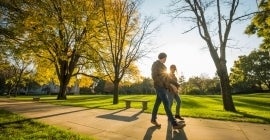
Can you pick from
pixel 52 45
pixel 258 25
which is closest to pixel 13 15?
pixel 52 45

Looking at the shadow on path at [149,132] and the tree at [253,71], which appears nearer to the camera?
the shadow on path at [149,132]

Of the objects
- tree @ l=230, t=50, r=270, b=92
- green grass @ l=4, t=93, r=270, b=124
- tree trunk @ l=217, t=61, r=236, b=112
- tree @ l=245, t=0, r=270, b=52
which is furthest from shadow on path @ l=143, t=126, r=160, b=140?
tree @ l=230, t=50, r=270, b=92

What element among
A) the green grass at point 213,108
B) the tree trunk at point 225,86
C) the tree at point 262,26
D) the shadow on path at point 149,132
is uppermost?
the tree at point 262,26

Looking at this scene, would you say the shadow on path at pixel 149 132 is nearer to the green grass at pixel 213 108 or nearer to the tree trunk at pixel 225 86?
the green grass at pixel 213 108

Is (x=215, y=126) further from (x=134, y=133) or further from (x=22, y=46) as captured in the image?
(x=22, y=46)

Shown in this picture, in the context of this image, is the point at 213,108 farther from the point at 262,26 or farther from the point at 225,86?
the point at 262,26

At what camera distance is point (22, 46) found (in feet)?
43.4

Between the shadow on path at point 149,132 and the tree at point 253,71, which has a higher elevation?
the tree at point 253,71

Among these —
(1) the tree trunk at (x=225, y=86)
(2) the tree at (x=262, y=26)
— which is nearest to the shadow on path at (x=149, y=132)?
(1) the tree trunk at (x=225, y=86)

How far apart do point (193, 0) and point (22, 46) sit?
32.2 feet

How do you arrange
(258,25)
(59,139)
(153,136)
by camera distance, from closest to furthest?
(59,139) → (153,136) → (258,25)

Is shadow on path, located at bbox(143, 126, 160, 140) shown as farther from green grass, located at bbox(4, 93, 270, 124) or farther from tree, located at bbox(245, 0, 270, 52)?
tree, located at bbox(245, 0, 270, 52)

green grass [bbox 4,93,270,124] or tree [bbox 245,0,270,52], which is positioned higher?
tree [bbox 245,0,270,52]

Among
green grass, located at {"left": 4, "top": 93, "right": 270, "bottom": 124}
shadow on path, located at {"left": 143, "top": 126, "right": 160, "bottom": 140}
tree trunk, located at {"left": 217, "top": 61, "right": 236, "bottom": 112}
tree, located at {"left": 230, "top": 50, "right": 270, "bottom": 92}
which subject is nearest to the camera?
shadow on path, located at {"left": 143, "top": 126, "right": 160, "bottom": 140}
